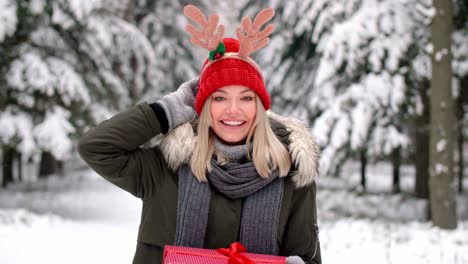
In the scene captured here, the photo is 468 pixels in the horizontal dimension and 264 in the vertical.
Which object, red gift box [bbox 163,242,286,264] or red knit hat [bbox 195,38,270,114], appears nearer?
red gift box [bbox 163,242,286,264]

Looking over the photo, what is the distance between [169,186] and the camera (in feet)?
8.48

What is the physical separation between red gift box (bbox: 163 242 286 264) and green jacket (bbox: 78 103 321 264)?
0.22m

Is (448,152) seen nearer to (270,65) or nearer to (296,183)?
(270,65)

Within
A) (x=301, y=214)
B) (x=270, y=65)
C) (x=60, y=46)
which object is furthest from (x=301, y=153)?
(x=270, y=65)

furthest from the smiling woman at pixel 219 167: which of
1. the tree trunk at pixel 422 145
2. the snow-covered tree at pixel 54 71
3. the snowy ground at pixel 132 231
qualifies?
the tree trunk at pixel 422 145

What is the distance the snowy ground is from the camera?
7355 mm

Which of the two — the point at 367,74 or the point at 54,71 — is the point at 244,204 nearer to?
the point at 367,74

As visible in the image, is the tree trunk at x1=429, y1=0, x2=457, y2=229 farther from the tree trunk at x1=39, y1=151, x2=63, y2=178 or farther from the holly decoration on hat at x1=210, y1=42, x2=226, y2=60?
the tree trunk at x1=39, y1=151, x2=63, y2=178

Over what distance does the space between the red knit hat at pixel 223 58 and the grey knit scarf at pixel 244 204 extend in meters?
0.36

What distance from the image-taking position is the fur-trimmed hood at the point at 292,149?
253 cm

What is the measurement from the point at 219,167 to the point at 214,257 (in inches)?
17.8

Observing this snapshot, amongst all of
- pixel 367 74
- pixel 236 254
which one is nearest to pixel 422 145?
pixel 367 74

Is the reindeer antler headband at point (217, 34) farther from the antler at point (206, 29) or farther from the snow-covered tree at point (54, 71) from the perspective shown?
the snow-covered tree at point (54, 71)

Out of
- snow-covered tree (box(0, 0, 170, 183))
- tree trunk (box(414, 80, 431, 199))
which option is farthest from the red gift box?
tree trunk (box(414, 80, 431, 199))
